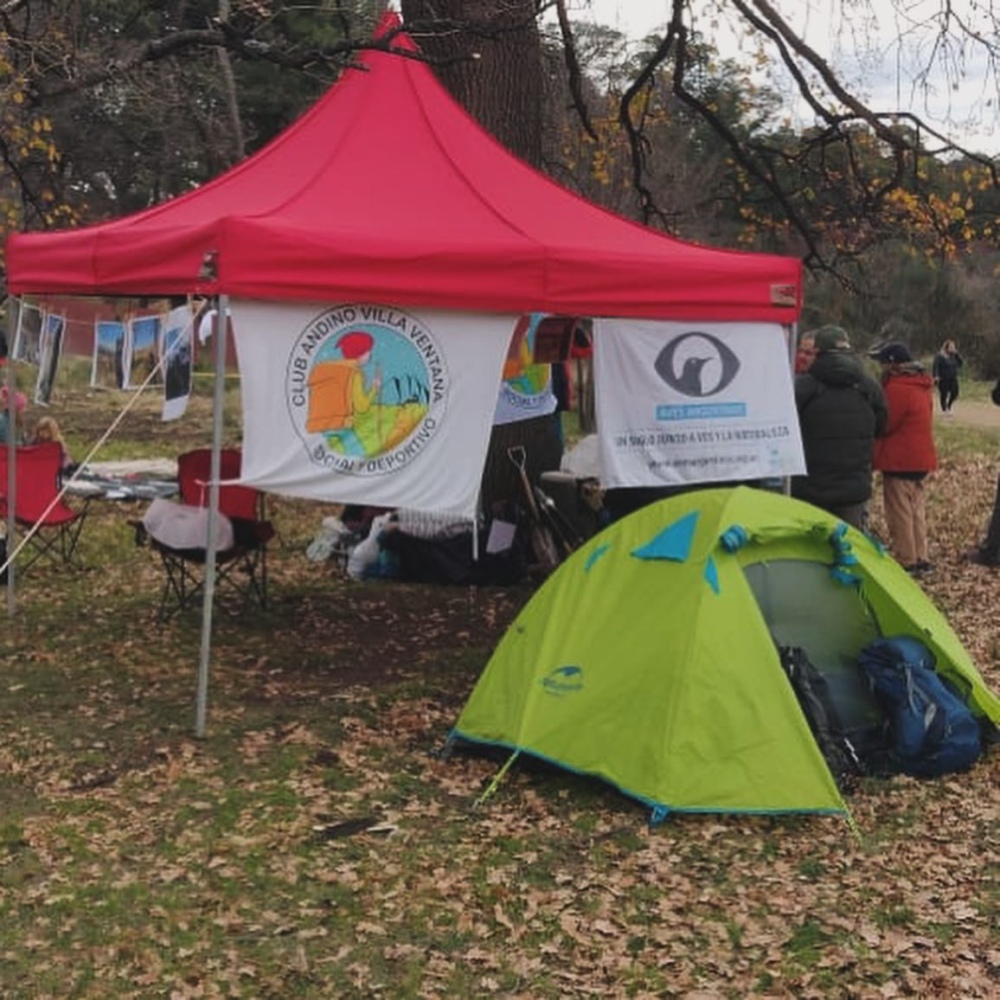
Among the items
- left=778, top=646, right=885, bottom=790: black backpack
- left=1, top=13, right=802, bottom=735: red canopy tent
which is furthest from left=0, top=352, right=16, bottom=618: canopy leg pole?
left=778, top=646, right=885, bottom=790: black backpack

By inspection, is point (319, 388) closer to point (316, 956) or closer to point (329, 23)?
point (316, 956)

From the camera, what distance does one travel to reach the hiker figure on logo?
633cm

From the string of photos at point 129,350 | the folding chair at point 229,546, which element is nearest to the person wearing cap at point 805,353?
the folding chair at point 229,546

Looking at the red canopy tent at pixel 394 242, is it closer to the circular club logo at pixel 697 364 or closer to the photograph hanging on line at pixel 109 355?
the circular club logo at pixel 697 364

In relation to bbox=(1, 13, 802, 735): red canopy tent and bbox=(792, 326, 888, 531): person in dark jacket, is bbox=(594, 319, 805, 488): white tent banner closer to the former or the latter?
bbox=(1, 13, 802, 735): red canopy tent

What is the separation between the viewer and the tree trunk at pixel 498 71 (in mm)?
9977

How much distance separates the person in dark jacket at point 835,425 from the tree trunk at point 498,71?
8.91 feet

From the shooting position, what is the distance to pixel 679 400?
23.8 feet

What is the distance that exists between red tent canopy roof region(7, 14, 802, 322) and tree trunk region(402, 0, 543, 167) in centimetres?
169

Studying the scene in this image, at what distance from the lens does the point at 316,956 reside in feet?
14.4

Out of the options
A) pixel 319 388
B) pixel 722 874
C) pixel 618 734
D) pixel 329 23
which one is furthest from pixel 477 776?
pixel 329 23

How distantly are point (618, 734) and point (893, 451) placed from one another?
5711 mm

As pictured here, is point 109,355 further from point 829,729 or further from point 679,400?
point 829,729

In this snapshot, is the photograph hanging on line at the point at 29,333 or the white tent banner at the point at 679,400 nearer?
the white tent banner at the point at 679,400
